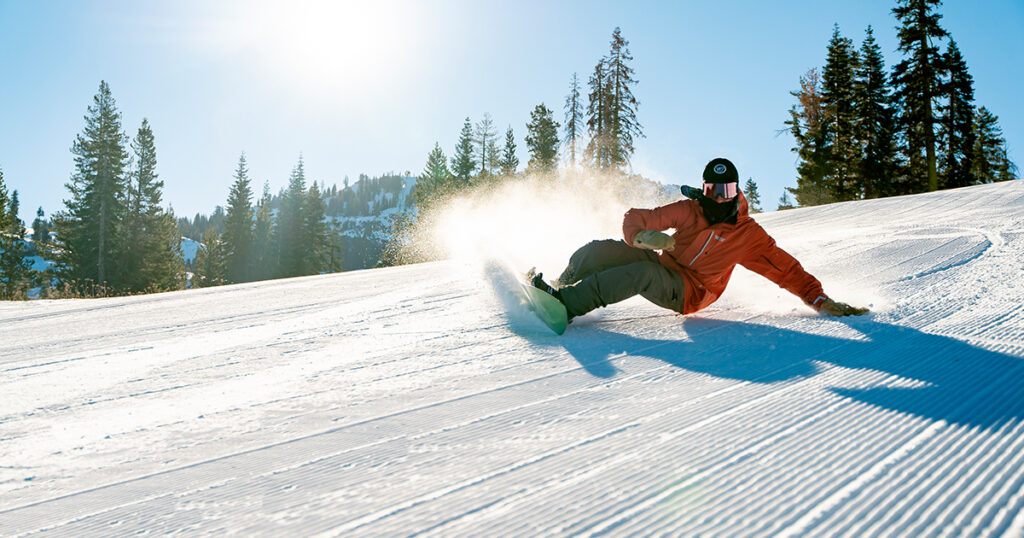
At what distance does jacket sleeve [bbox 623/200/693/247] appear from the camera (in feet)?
9.93

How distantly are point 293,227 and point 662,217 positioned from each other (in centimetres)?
4295

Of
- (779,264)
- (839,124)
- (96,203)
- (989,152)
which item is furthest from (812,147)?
(96,203)

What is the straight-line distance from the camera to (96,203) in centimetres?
3234

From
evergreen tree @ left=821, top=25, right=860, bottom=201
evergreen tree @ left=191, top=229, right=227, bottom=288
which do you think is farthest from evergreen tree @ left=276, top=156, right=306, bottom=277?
evergreen tree @ left=821, top=25, right=860, bottom=201

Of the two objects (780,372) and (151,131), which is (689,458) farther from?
(151,131)

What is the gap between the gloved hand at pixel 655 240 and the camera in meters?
2.83

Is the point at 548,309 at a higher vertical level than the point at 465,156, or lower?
lower

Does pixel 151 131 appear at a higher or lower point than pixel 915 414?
higher

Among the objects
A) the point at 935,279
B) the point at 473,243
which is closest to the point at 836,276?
the point at 935,279

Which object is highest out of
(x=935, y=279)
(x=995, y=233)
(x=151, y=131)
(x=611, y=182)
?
(x=151, y=131)

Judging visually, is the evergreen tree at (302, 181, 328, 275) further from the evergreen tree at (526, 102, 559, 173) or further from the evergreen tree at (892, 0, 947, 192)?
the evergreen tree at (892, 0, 947, 192)

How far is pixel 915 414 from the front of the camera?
4.38 ft

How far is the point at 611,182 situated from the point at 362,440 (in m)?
26.5

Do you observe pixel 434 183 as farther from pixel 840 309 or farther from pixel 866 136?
pixel 840 309
